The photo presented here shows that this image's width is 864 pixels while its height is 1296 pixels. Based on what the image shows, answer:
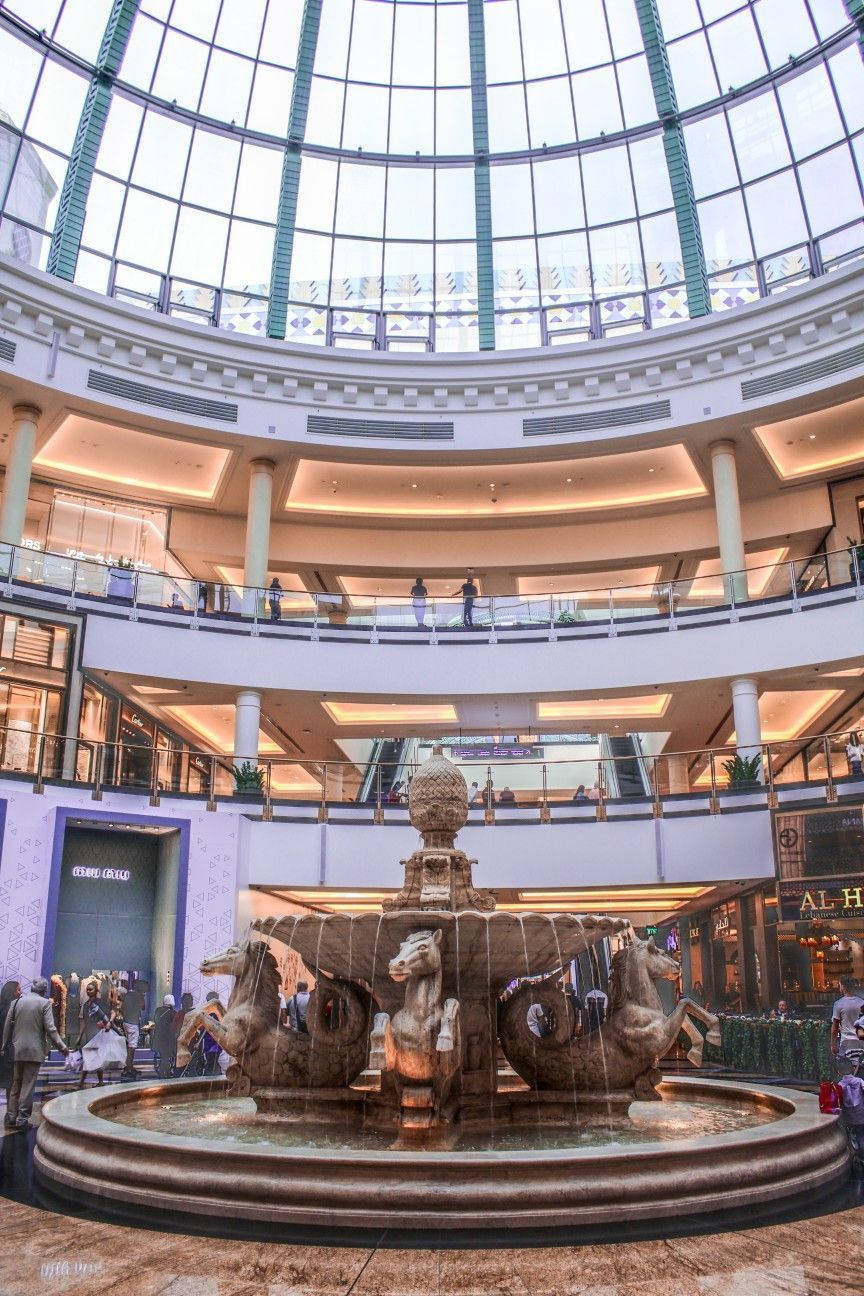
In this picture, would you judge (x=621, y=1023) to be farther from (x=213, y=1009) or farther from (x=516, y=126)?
(x=516, y=126)

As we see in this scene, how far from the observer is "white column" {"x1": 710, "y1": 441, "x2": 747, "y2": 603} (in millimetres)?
21359

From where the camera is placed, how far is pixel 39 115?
21.6 m

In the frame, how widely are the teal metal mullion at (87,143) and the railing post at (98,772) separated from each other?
1168 centimetres

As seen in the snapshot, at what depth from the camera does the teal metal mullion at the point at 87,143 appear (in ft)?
70.3

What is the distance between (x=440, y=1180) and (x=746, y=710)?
15176mm

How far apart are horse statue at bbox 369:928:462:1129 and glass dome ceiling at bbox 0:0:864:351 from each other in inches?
765

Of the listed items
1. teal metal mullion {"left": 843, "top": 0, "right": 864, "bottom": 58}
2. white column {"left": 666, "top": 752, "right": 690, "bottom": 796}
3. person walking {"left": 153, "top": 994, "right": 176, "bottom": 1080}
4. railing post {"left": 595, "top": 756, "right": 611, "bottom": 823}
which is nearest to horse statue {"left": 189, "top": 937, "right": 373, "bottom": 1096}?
person walking {"left": 153, "top": 994, "right": 176, "bottom": 1080}

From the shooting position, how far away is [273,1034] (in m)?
7.31

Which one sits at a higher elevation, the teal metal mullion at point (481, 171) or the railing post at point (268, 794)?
the teal metal mullion at point (481, 171)

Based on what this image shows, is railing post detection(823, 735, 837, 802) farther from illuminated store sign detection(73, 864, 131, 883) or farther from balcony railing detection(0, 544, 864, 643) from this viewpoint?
illuminated store sign detection(73, 864, 131, 883)

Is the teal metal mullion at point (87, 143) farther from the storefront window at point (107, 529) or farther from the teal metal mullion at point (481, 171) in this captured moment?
the teal metal mullion at point (481, 171)

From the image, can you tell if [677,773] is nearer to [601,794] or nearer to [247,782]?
[601,794]

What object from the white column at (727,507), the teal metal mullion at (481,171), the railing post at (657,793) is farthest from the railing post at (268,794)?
the teal metal mullion at (481,171)

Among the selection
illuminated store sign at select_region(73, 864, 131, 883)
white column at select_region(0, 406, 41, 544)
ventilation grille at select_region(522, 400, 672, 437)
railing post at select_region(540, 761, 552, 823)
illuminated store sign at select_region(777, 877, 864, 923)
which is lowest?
illuminated store sign at select_region(777, 877, 864, 923)
